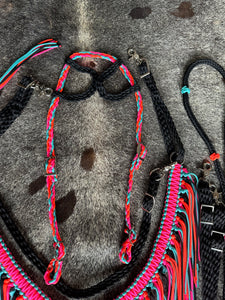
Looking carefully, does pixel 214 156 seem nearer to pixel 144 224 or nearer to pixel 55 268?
pixel 144 224

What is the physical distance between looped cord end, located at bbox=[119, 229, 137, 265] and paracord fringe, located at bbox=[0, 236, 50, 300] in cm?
20

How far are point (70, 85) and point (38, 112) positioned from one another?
118 mm

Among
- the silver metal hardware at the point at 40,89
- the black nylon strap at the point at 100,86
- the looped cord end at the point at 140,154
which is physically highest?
the silver metal hardware at the point at 40,89

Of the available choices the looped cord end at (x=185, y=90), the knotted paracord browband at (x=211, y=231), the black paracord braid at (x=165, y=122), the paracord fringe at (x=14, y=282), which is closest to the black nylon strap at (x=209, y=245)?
the knotted paracord browband at (x=211, y=231)

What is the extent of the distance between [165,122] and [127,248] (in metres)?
0.35

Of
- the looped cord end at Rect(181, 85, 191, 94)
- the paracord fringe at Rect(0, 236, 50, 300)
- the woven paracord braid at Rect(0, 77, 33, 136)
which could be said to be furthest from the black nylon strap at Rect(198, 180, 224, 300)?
the woven paracord braid at Rect(0, 77, 33, 136)

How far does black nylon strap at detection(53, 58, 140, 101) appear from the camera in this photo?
758mm

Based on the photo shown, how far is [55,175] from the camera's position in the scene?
2.26 feet

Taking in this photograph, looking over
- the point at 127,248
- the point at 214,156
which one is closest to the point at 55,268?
the point at 127,248

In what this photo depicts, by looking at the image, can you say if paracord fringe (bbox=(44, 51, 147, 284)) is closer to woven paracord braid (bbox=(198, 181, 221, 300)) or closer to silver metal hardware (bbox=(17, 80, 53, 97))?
silver metal hardware (bbox=(17, 80, 53, 97))

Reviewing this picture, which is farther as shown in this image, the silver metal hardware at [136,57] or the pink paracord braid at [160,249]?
the silver metal hardware at [136,57]

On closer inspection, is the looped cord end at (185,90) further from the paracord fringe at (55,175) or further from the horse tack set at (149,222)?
the paracord fringe at (55,175)

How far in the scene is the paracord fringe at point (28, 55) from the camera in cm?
73

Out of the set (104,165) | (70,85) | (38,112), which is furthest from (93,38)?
(104,165)
